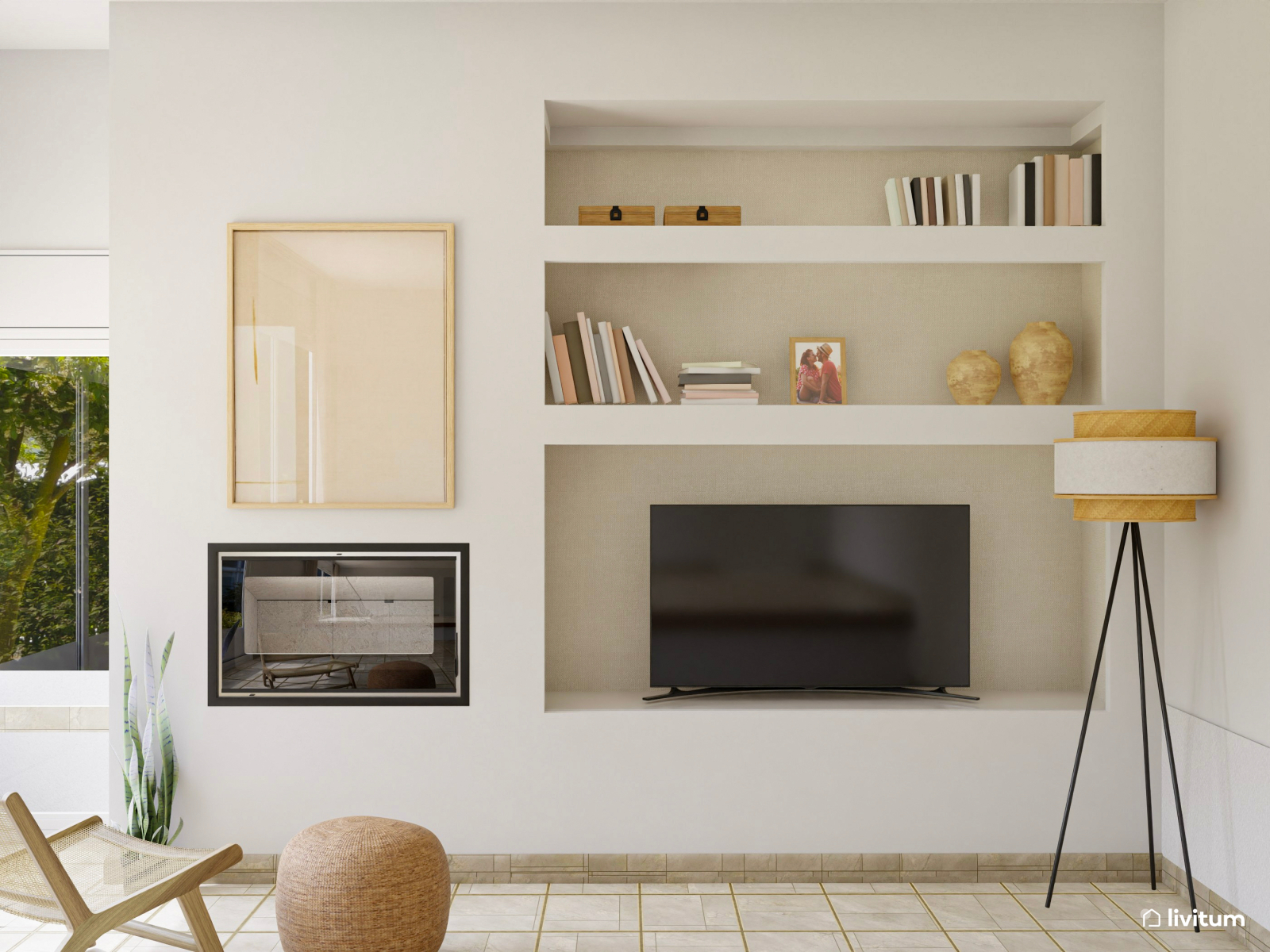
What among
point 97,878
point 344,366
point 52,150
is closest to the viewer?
point 97,878

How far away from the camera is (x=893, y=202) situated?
10.5 ft

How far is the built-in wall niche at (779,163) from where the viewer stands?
333cm

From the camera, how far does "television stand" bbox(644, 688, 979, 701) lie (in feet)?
10.5

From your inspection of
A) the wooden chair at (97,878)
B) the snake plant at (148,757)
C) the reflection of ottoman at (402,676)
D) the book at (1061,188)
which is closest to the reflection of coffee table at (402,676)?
the reflection of ottoman at (402,676)

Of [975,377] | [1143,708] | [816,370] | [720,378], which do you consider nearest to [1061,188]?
[975,377]

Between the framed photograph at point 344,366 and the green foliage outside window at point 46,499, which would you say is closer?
the framed photograph at point 344,366

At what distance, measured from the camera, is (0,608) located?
3.56 m

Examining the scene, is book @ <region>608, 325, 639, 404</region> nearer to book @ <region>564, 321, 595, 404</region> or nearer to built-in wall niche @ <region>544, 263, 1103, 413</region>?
book @ <region>564, 321, 595, 404</region>

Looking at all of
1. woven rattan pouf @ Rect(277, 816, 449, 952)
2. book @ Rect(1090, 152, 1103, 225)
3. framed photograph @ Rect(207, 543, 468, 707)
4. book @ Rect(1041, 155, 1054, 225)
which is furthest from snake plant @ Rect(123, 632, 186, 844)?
book @ Rect(1090, 152, 1103, 225)

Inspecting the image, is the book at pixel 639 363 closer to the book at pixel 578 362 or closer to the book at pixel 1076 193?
the book at pixel 578 362

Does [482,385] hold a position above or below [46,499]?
above

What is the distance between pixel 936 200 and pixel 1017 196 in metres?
0.31

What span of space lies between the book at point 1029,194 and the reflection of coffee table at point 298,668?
289 cm

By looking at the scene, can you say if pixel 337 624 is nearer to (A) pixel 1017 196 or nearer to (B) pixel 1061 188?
(A) pixel 1017 196
